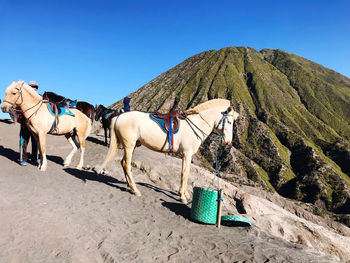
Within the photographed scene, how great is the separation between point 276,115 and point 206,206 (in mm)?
105975

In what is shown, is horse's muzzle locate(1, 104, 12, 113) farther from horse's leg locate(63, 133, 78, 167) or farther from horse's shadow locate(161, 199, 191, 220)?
horse's shadow locate(161, 199, 191, 220)

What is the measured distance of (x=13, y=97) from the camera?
8.52m

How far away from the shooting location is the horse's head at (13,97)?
8289mm

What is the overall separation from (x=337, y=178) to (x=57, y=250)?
282 feet

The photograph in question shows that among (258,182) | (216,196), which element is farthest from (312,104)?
(216,196)

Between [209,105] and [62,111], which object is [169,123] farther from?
[62,111]

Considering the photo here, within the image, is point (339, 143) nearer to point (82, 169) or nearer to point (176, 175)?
point (176, 175)

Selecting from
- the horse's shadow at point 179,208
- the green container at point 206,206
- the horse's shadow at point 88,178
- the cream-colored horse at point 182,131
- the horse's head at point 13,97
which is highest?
the horse's head at point 13,97

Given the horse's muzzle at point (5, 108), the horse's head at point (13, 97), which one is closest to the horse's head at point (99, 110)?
the horse's head at point (13, 97)

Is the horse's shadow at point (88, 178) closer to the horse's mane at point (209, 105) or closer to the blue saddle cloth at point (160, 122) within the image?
the blue saddle cloth at point (160, 122)

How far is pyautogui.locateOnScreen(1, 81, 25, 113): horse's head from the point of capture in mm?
8289

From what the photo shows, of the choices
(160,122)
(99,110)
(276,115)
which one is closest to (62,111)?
(160,122)

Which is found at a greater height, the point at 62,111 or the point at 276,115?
the point at 276,115

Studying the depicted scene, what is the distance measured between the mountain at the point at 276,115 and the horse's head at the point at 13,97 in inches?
2314
